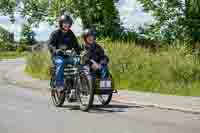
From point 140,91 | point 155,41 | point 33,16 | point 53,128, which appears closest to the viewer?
point 53,128

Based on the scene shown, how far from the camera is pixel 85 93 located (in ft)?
47.9

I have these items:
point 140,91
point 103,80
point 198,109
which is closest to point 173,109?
point 198,109

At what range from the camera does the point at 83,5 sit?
3834 cm

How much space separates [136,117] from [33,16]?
33.1 meters

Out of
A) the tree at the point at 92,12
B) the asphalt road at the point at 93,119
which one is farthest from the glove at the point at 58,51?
the tree at the point at 92,12

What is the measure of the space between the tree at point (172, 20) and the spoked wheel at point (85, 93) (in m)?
16.1

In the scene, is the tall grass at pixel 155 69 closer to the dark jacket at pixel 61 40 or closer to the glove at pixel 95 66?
the glove at pixel 95 66

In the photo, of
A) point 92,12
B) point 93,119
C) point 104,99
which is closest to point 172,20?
point 92,12

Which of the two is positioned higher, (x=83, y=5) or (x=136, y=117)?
(x=83, y=5)

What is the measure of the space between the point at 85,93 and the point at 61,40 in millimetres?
1590

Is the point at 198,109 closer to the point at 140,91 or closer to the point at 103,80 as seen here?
the point at 103,80

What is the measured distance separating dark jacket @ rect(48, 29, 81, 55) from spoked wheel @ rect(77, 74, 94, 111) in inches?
43.8

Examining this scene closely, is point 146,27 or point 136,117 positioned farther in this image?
point 146,27

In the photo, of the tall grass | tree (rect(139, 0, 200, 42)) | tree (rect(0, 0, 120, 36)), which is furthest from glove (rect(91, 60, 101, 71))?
tree (rect(0, 0, 120, 36))
